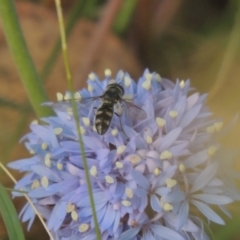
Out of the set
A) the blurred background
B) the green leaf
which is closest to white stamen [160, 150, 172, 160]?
the green leaf

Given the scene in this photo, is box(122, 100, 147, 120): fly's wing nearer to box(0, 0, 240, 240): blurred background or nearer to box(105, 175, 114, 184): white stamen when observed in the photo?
box(105, 175, 114, 184): white stamen

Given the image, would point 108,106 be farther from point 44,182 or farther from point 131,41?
point 131,41

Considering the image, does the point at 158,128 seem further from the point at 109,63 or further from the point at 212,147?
the point at 109,63

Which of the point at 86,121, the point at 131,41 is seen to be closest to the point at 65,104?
the point at 86,121

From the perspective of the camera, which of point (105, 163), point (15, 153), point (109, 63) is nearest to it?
point (105, 163)

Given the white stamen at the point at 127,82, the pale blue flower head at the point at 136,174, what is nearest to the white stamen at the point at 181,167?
the pale blue flower head at the point at 136,174

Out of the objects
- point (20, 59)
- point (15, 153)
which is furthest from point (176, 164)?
point (15, 153)
